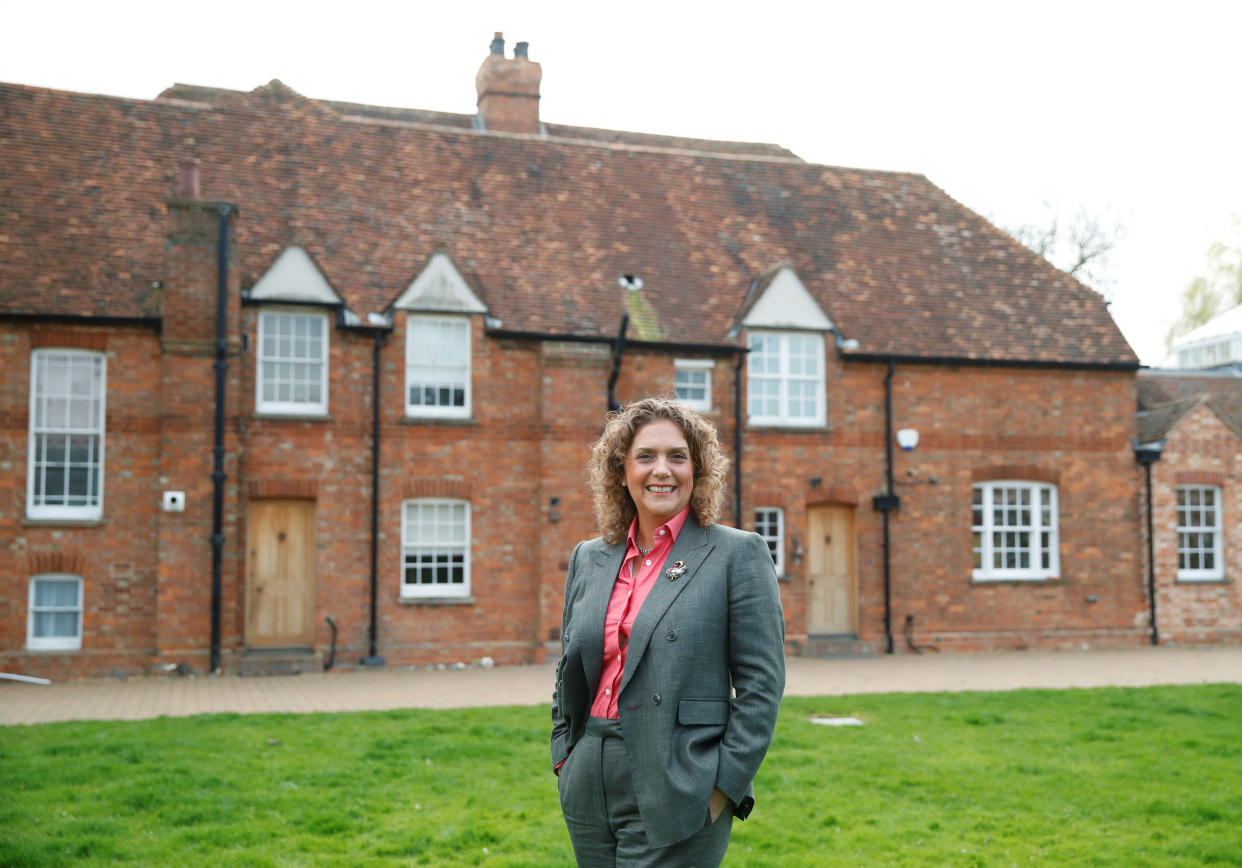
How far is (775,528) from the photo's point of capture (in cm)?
2005

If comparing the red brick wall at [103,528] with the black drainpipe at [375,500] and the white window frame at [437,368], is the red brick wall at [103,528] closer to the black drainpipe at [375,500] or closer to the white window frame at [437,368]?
the black drainpipe at [375,500]

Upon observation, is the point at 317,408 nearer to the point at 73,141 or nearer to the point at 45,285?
the point at 45,285

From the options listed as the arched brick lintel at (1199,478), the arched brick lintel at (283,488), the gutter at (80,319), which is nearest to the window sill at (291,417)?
the arched brick lintel at (283,488)

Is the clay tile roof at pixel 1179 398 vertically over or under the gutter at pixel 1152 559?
over

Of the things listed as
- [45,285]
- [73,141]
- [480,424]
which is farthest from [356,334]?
[73,141]

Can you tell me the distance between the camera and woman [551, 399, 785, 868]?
138 inches

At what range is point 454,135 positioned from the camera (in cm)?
2172

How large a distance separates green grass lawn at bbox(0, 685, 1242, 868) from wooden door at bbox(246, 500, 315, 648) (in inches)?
220

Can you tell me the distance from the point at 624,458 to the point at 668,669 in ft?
2.67

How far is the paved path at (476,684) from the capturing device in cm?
1373

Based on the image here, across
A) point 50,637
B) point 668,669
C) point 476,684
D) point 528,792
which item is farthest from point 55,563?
point 668,669

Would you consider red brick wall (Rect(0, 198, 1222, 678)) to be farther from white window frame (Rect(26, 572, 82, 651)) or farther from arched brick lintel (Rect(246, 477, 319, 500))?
white window frame (Rect(26, 572, 82, 651))

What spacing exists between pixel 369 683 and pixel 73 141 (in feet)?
35.0

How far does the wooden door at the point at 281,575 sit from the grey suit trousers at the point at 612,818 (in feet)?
49.1
